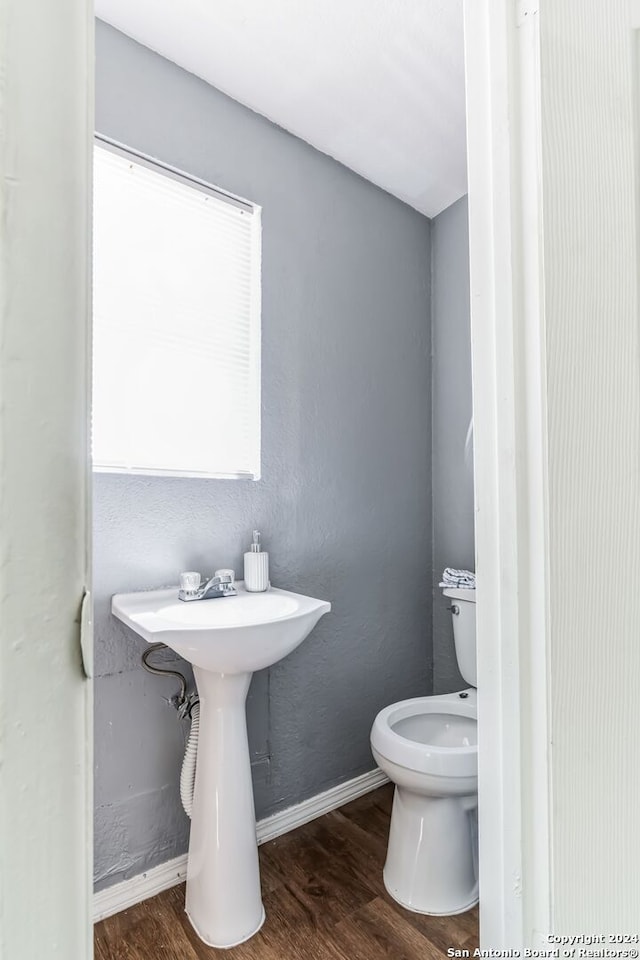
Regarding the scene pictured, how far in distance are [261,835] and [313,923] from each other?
0.35 m

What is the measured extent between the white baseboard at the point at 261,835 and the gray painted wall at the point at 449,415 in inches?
20.6

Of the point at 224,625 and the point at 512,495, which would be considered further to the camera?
the point at 224,625

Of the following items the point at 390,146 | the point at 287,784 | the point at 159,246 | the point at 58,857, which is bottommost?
the point at 287,784

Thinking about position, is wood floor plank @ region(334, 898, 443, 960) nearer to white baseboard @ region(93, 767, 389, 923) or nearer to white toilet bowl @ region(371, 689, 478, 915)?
white toilet bowl @ region(371, 689, 478, 915)

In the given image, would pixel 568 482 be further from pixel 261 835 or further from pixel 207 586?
pixel 261 835

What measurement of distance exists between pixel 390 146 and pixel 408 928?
241cm

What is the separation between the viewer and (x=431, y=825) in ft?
4.51

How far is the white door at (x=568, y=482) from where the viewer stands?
1.79 ft

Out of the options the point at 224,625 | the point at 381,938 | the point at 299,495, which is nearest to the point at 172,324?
the point at 299,495

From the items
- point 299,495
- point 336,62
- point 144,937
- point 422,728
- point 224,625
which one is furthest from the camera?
point 299,495

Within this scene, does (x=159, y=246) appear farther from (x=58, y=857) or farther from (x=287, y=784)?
(x=287, y=784)

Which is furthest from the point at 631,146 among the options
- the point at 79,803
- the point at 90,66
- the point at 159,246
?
the point at 159,246

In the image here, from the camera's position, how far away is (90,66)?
33cm

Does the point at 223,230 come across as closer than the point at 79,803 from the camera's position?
No
